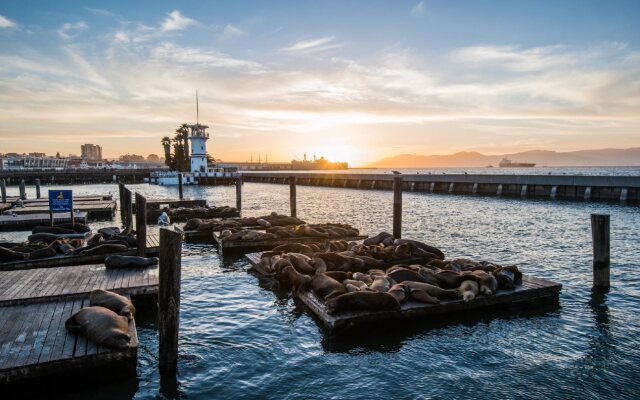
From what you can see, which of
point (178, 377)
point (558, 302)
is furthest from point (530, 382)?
point (178, 377)

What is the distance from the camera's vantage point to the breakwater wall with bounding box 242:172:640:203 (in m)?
36.8

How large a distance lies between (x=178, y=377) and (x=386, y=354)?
3.67 m

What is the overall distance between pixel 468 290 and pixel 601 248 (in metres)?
4.11

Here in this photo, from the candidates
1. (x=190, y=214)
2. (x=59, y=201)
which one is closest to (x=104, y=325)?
(x=59, y=201)

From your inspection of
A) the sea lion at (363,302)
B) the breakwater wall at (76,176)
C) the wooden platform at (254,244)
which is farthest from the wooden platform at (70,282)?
the breakwater wall at (76,176)

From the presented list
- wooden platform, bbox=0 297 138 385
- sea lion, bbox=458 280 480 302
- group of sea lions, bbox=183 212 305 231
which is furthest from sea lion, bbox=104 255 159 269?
group of sea lions, bbox=183 212 305 231

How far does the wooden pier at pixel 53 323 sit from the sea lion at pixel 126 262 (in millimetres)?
334

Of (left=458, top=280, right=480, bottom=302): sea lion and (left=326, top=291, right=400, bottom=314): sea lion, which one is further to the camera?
(left=458, top=280, right=480, bottom=302): sea lion

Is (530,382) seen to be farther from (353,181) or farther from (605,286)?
(353,181)

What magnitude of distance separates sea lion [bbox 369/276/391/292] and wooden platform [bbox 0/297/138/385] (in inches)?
198

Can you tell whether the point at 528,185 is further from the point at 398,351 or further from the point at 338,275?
the point at 398,351

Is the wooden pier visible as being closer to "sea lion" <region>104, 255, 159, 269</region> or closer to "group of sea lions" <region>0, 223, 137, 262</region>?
"sea lion" <region>104, 255, 159, 269</region>

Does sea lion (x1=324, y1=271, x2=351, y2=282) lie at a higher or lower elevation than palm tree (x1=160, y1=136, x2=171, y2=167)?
lower

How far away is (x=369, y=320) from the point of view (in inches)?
348
